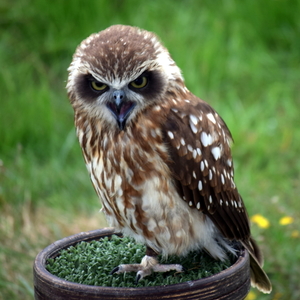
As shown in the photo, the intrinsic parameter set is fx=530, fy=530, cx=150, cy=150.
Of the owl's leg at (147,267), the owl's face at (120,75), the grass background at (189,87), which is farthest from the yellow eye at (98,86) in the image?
the grass background at (189,87)

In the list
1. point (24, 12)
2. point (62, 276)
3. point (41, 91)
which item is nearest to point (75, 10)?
point (24, 12)

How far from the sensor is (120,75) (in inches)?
81.7

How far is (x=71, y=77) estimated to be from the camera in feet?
7.51

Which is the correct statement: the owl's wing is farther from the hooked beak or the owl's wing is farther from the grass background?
the grass background

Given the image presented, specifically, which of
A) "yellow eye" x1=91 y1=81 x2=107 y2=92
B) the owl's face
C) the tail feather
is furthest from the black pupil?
the tail feather

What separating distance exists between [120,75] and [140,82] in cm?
12

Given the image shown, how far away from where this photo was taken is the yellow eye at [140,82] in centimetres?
215

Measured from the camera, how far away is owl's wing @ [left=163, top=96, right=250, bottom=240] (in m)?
2.25

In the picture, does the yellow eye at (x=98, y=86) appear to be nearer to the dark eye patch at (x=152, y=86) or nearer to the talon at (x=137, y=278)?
the dark eye patch at (x=152, y=86)

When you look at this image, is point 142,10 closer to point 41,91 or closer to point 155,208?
point 41,91

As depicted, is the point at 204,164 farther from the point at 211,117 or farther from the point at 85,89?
the point at 85,89

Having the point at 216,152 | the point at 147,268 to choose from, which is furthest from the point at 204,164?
the point at 147,268

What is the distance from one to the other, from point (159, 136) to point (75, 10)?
385cm

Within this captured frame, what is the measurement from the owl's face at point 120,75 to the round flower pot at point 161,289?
655 millimetres
